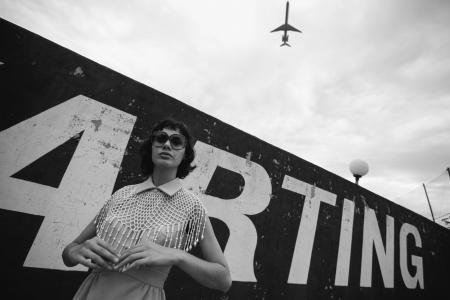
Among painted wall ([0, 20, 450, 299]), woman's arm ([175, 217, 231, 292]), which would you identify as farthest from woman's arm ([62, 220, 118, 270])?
painted wall ([0, 20, 450, 299])

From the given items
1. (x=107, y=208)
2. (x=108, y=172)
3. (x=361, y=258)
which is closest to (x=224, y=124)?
(x=108, y=172)

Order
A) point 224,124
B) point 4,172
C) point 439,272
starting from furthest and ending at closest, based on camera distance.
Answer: point 439,272 → point 224,124 → point 4,172

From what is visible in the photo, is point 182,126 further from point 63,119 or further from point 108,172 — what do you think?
point 63,119

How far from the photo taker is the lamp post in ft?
21.8

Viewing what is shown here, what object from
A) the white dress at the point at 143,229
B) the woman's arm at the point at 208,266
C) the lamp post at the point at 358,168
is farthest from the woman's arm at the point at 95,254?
the lamp post at the point at 358,168

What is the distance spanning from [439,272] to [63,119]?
9.83 metres

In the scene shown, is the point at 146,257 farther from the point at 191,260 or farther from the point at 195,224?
the point at 195,224

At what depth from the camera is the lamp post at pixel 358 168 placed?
6.65 metres

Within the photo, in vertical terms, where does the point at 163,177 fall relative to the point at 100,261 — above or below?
above

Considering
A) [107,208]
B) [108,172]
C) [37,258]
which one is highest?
[108,172]

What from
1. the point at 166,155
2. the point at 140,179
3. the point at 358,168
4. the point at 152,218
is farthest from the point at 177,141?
the point at 358,168

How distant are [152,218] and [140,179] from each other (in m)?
1.54

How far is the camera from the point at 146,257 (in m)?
1.14

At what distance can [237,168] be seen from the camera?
3.71 m
